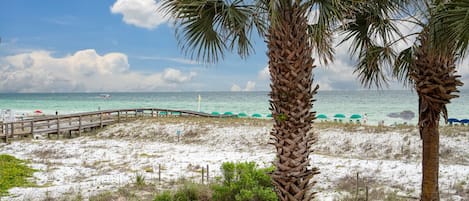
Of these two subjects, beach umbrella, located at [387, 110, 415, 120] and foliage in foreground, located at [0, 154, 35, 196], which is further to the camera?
beach umbrella, located at [387, 110, 415, 120]

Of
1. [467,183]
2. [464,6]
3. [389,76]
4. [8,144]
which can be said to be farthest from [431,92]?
[8,144]

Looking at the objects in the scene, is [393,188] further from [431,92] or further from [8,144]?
[8,144]

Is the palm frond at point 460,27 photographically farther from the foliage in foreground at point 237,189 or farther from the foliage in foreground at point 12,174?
the foliage in foreground at point 12,174

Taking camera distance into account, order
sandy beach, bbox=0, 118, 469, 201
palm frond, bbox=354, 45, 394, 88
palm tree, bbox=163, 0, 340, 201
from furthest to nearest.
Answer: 1. sandy beach, bbox=0, 118, 469, 201
2. palm frond, bbox=354, 45, 394, 88
3. palm tree, bbox=163, 0, 340, 201

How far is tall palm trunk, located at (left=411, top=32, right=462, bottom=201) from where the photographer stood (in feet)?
16.6

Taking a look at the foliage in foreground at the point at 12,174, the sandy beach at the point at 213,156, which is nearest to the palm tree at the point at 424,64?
the sandy beach at the point at 213,156

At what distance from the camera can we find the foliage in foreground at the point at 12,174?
26.3ft

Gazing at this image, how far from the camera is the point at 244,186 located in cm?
617

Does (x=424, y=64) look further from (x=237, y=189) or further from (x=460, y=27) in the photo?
(x=237, y=189)

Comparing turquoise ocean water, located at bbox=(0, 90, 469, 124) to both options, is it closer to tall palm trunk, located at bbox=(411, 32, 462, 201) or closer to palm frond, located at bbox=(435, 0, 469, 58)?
tall palm trunk, located at bbox=(411, 32, 462, 201)

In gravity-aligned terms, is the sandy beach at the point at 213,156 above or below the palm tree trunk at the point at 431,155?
below

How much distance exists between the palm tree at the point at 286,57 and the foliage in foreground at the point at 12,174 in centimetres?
573

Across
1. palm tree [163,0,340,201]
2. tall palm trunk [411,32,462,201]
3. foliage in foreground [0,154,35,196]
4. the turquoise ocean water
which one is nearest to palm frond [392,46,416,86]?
tall palm trunk [411,32,462,201]

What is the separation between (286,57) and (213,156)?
8845mm
